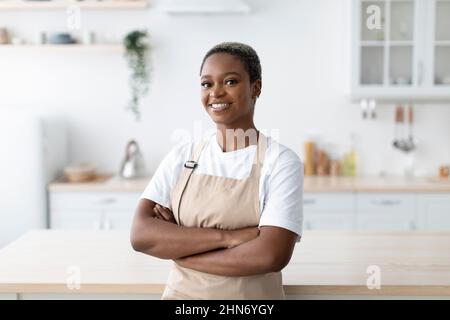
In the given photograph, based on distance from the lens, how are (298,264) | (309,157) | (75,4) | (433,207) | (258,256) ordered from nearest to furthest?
1. (258,256)
2. (298,264)
3. (433,207)
4. (75,4)
5. (309,157)

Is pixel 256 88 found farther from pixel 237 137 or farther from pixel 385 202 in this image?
pixel 385 202

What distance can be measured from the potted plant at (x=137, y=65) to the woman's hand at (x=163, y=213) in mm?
2393

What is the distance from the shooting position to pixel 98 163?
417cm

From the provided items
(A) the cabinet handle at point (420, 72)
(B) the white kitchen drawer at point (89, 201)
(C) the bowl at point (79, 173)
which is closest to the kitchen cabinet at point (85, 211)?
(B) the white kitchen drawer at point (89, 201)

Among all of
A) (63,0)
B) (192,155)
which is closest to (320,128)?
(63,0)

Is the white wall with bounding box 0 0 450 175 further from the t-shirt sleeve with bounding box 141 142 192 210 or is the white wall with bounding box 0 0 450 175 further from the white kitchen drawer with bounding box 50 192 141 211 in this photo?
the t-shirt sleeve with bounding box 141 142 192 210

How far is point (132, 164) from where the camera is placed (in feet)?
12.9

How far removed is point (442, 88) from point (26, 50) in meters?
2.73

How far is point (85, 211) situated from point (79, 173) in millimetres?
264

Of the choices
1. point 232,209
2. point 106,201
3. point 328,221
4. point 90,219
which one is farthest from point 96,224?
point 232,209

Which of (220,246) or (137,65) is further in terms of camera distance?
(137,65)

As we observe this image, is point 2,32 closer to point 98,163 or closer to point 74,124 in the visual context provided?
point 74,124

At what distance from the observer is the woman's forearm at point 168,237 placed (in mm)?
1545

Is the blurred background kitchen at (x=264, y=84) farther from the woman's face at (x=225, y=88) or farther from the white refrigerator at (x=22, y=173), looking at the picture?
the woman's face at (x=225, y=88)
